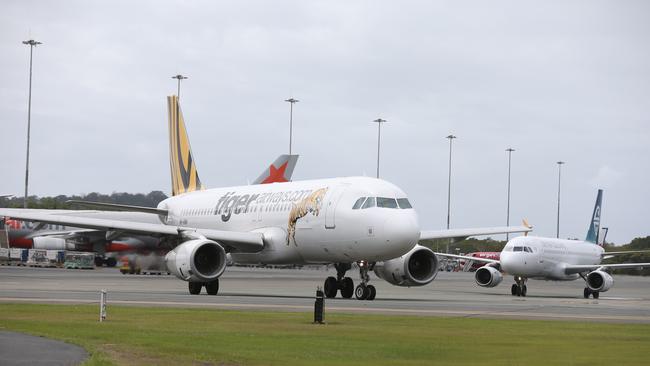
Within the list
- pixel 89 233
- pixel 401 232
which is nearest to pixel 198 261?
pixel 401 232

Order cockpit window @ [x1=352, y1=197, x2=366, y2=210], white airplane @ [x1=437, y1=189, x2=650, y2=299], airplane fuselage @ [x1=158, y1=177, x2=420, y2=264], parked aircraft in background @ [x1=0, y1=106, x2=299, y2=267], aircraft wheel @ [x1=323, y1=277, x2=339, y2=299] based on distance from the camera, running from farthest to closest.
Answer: parked aircraft in background @ [x1=0, y1=106, x2=299, y2=267] < white airplane @ [x1=437, y1=189, x2=650, y2=299] < aircraft wheel @ [x1=323, y1=277, x2=339, y2=299] < cockpit window @ [x1=352, y1=197, x2=366, y2=210] < airplane fuselage @ [x1=158, y1=177, x2=420, y2=264]

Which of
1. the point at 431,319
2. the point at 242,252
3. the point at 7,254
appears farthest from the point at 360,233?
the point at 7,254

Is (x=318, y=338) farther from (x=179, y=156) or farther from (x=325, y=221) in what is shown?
(x=179, y=156)

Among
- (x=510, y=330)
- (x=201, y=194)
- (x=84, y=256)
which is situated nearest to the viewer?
(x=510, y=330)

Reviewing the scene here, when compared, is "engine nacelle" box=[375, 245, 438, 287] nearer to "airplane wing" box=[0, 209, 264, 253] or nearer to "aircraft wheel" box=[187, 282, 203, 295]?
"airplane wing" box=[0, 209, 264, 253]

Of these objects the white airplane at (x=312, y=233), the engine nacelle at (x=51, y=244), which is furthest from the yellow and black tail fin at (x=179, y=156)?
the engine nacelle at (x=51, y=244)

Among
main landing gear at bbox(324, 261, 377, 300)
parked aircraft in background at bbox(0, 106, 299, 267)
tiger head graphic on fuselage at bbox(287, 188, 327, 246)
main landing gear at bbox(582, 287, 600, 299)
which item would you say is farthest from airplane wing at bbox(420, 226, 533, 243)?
parked aircraft in background at bbox(0, 106, 299, 267)

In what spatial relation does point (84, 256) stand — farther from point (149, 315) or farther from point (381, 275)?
point (149, 315)

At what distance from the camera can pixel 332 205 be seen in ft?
113

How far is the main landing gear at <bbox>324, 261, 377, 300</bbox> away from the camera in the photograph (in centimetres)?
3309

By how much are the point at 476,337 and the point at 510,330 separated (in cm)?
197

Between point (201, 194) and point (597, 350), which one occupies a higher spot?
point (201, 194)

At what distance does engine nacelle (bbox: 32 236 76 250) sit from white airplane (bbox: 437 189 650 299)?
146 feet

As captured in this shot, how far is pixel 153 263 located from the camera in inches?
1676
